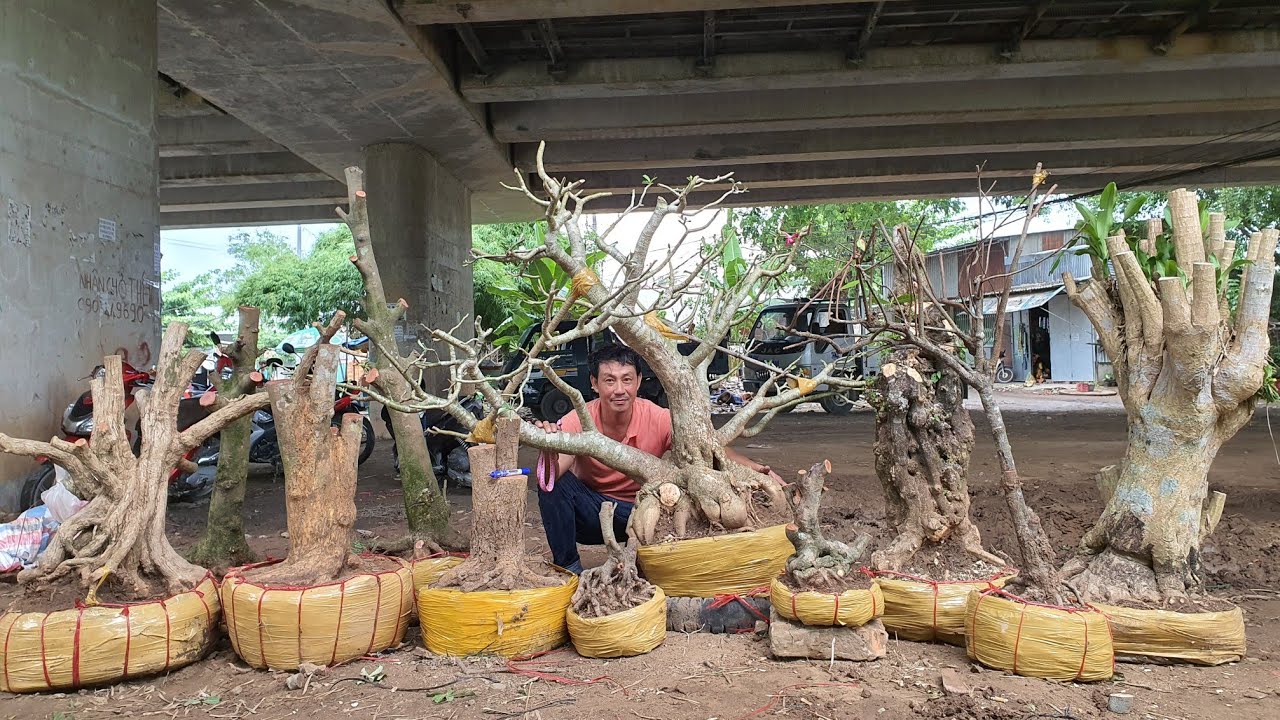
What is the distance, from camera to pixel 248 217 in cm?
1483

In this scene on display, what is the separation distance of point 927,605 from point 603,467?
1.62 meters

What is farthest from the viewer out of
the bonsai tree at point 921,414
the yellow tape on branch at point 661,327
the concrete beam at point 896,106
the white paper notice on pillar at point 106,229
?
the concrete beam at point 896,106

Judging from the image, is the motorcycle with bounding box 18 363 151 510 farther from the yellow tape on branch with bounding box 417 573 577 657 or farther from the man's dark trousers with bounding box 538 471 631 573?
the yellow tape on branch with bounding box 417 573 577 657

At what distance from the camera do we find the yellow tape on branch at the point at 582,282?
10.5ft

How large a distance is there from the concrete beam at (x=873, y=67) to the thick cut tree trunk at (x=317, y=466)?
5780 mm

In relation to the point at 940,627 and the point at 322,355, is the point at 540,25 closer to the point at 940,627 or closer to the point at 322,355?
the point at 322,355

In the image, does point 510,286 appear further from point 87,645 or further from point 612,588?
point 87,645

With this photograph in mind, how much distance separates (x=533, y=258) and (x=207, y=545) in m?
2.02

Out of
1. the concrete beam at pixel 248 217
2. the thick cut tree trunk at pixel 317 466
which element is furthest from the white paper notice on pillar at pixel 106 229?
the concrete beam at pixel 248 217

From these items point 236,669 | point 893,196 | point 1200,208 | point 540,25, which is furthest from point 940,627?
point 893,196

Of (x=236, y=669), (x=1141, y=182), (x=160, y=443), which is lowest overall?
(x=236, y=669)

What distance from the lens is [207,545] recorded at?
3.69 m

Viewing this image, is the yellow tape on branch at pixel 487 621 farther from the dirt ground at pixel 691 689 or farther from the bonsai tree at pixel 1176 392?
the bonsai tree at pixel 1176 392

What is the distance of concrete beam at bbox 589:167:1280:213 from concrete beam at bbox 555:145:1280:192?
0.32 meters
